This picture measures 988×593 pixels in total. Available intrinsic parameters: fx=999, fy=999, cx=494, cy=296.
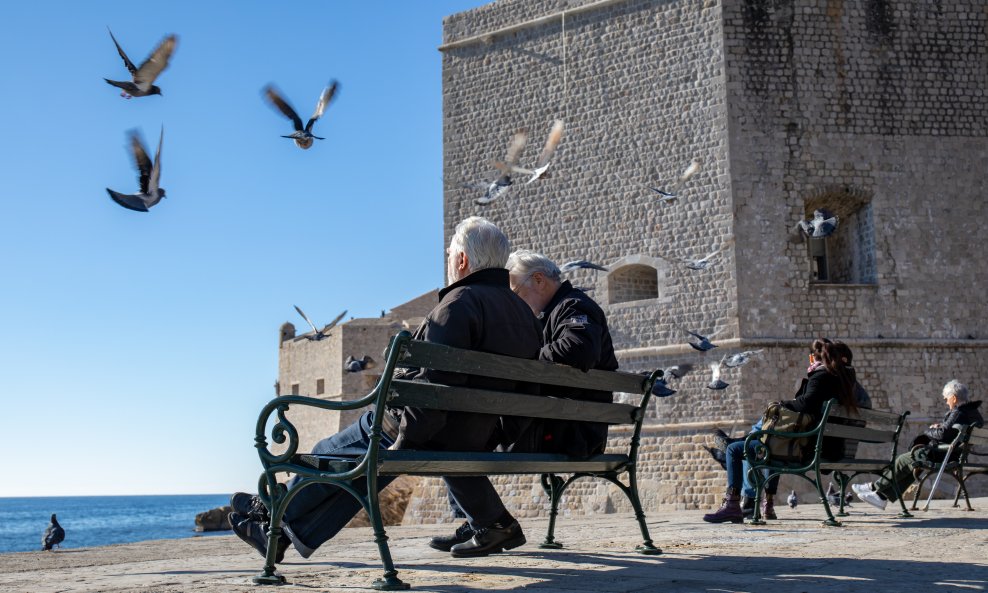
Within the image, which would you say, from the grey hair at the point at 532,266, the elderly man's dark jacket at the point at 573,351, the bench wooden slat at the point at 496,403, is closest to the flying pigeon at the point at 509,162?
the grey hair at the point at 532,266

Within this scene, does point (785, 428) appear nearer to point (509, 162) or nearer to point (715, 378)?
point (715, 378)

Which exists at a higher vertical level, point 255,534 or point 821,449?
point 821,449

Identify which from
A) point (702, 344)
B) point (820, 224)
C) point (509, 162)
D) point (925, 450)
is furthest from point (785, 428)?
point (509, 162)

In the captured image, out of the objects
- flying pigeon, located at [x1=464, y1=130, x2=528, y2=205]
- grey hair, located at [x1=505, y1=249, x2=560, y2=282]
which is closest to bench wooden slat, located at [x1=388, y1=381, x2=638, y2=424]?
grey hair, located at [x1=505, y1=249, x2=560, y2=282]

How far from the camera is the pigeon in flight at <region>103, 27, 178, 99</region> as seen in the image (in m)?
6.68

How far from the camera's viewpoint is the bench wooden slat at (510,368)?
8.82ft

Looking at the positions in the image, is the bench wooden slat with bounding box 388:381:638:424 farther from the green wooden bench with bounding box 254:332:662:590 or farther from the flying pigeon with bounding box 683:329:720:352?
the flying pigeon with bounding box 683:329:720:352

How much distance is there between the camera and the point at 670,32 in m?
12.7

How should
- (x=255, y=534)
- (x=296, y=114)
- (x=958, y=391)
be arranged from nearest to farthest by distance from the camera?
(x=255, y=534) < (x=958, y=391) < (x=296, y=114)

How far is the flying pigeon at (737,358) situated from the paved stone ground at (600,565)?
690 cm

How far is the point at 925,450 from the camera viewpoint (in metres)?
6.11

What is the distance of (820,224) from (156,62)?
7.48 metres

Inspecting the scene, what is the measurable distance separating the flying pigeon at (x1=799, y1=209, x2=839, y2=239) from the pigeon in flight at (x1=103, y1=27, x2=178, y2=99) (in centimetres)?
734

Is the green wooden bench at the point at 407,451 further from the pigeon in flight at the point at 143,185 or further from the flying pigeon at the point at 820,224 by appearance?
the flying pigeon at the point at 820,224
